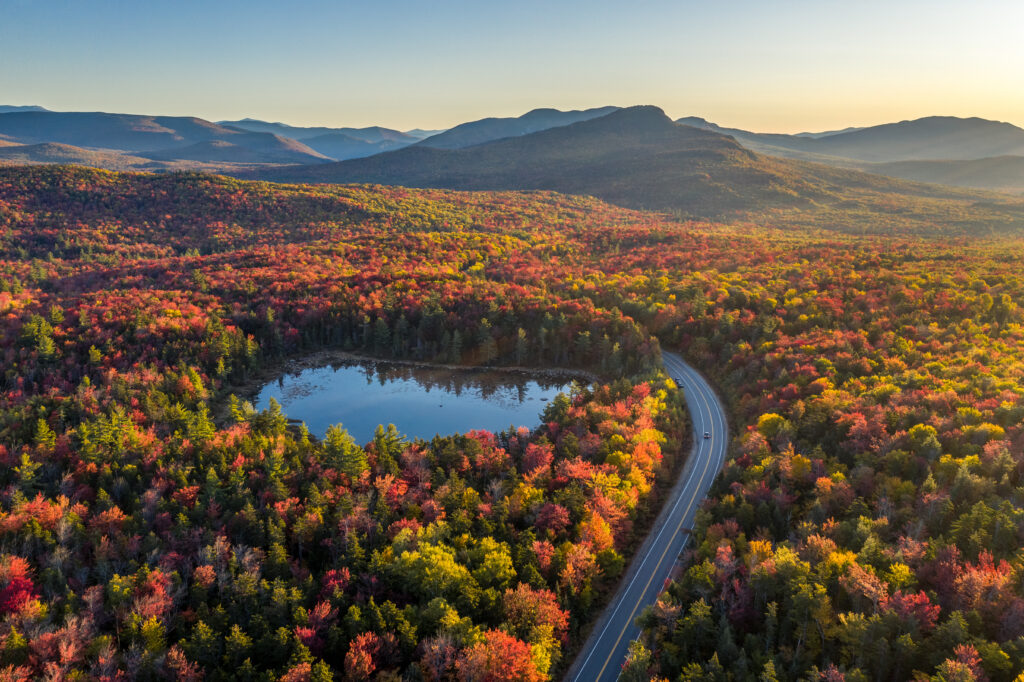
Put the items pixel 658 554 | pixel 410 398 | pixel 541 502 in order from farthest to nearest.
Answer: pixel 410 398 → pixel 658 554 → pixel 541 502

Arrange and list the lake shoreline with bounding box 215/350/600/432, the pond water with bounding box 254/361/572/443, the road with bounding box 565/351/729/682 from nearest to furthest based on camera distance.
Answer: the road with bounding box 565/351/729/682, the pond water with bounding box 254/361/572/443, the lake shoreline with bounding box 215/350/600/432

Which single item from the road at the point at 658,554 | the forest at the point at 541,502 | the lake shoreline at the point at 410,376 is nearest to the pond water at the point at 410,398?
the lake shoreline at the point at 410,376

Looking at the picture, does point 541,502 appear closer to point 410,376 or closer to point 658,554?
point 658,554

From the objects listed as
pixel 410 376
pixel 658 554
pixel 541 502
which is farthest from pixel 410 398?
pixel 658 554

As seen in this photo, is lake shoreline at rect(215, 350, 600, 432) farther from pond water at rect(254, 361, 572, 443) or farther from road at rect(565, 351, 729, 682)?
road at rect(565, 351, 729, 682)

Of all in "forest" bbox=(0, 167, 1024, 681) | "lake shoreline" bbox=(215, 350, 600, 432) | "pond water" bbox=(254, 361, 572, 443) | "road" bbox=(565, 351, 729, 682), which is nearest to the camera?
"forest" bbox=(0, 167, 1024, 681)

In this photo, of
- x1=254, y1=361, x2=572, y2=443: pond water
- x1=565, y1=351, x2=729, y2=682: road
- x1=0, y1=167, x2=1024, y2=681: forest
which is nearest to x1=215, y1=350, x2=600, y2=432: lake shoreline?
x1=254, y1=361, x2=572, y2=443: pond water

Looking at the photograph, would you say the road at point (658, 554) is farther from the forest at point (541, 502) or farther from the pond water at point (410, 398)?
the pond water at point (410, 398)
